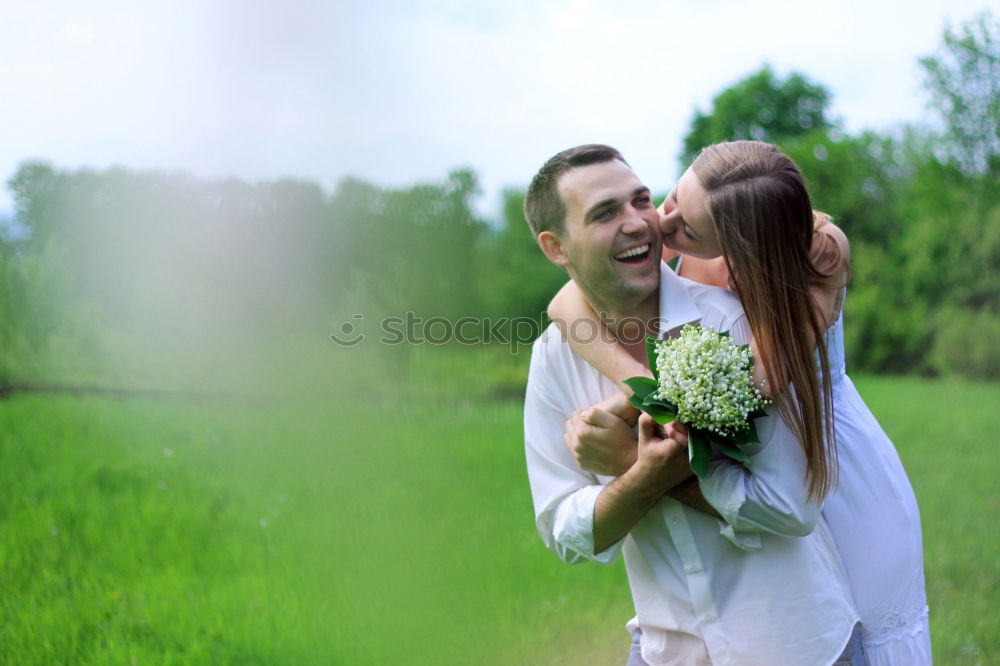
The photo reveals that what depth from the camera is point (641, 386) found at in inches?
80.3

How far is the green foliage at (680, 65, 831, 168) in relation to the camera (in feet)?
63.8

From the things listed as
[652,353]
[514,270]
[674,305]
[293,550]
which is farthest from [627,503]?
[514,270]

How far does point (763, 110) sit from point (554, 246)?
18782 millimetres

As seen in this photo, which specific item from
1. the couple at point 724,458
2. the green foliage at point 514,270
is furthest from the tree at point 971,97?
the couple at point 724,458

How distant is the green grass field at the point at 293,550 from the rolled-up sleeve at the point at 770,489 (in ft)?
8.36

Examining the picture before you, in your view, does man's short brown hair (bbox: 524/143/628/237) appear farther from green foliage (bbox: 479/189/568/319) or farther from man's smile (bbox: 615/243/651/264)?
green foliage (bbox: 479/189/568/319)

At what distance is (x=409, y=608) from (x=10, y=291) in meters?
2.86

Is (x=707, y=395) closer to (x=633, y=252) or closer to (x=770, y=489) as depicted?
(x=770, y=489)

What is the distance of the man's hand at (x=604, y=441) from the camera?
83.6 inches

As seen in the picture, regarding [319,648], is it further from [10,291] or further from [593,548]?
[10,291]

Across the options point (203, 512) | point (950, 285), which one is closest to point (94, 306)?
point (203, 512)

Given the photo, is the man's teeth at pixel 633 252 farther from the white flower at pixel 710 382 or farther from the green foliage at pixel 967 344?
the green foliage at pixel 967 344

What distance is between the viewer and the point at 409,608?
4.57m

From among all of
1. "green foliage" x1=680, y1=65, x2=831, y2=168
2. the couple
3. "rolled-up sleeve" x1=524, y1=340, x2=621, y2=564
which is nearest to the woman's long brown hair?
the couple
